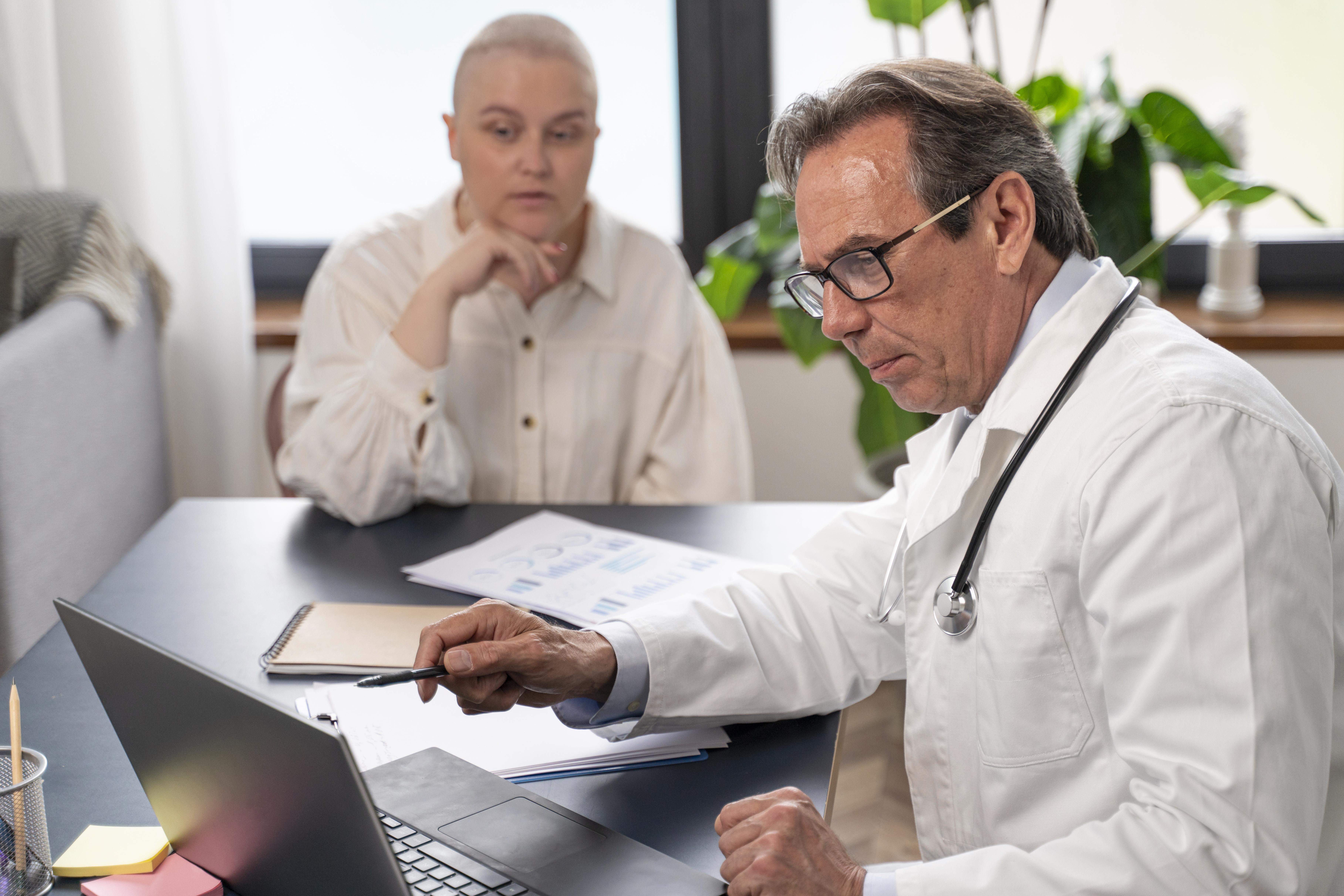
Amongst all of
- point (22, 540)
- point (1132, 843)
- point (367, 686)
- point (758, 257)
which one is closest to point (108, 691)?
point (367, 686)

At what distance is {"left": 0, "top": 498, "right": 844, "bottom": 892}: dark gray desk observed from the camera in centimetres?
96

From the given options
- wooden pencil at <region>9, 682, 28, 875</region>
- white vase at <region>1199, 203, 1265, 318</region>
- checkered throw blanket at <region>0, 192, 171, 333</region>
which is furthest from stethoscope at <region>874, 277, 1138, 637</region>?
checkered throw blanket at <region>0, 192, 171, 333</region>

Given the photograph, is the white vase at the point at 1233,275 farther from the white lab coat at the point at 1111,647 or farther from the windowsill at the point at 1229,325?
the white lab coat at the point at 1111,647

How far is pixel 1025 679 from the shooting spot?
0.91 m

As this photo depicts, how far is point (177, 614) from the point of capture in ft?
4.39

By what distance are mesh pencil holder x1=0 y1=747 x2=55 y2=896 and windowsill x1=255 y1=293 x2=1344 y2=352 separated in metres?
2.18

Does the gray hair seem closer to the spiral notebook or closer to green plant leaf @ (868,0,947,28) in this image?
the spiral notebook

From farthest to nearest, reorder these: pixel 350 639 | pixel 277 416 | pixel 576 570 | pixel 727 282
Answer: pixel 727 282 < pixel 277 416 < pixel 576 570 < pixel 350 639

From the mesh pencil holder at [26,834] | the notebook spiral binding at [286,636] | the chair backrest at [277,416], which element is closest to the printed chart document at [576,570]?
the notebook spiral binding at [286,636]

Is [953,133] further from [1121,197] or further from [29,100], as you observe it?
[29,100]

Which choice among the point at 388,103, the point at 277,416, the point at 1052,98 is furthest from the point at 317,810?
the point at 388,103

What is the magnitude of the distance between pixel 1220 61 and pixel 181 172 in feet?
7.80

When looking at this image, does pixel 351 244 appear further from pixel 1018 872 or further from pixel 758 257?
pixel 1018 872

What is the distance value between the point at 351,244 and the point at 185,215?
43.8 inches
